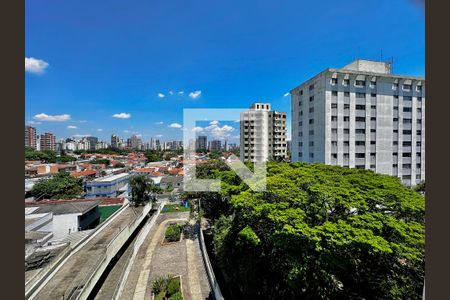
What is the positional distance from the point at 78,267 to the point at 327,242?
919 centimetres

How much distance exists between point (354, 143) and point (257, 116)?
11.9m

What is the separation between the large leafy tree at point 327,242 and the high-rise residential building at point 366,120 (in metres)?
12.4

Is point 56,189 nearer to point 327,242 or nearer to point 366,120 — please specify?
point 327,242

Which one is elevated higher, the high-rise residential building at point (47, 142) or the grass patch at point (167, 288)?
the high-rise residential building at point (47, 142)

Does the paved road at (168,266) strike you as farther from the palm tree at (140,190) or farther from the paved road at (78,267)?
the palm tree at (140,190)

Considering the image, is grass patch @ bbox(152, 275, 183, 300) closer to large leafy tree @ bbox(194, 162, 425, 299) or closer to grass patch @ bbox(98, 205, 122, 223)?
large leafy tree @ bbox(194, 162, 425, 299)

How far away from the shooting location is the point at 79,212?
11.4 m

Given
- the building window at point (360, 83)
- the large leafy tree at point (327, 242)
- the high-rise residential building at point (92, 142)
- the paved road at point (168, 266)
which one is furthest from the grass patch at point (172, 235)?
the high-rise residential building at point (92, 142)

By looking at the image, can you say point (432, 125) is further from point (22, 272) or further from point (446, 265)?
point (22, 272)

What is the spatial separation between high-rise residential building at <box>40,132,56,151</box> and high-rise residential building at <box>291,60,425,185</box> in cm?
7160

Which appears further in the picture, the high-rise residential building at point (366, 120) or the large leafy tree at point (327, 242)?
the high-rise residential building at point (366, 120)

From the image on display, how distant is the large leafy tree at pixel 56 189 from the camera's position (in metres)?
16.4

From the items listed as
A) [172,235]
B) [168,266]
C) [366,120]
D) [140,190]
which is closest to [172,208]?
[140,190]

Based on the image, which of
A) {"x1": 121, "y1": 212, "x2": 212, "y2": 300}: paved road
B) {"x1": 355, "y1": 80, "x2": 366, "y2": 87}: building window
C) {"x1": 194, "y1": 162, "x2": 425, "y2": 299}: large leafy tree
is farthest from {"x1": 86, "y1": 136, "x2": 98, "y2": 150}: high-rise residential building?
{"x1": 194, "y1": 162, "x2": 425, "y2": 299}: large leafy tree
